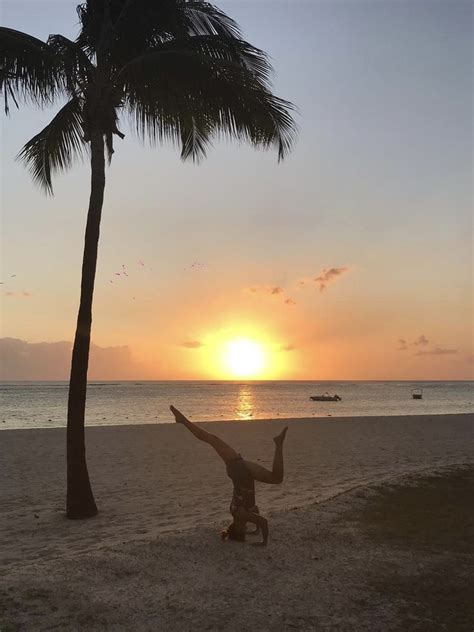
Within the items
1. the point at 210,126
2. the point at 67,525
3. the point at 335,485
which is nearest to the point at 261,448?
the point at 335,485

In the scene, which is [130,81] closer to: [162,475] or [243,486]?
[243,486]

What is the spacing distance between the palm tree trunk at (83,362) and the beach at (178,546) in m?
0.44

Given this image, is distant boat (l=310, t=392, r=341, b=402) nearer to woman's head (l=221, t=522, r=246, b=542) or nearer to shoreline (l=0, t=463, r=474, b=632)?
shoreline (l=0, t=463, r=474, b=632)

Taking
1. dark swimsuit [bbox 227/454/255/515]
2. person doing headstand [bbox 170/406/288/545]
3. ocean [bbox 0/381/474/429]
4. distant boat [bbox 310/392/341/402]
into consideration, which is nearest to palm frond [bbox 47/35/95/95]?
person doing headstand [bbox 170/406/288/545]

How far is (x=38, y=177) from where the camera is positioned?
38.0 feet

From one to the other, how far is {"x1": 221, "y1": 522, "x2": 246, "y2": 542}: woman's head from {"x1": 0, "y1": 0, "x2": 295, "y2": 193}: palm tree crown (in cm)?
634

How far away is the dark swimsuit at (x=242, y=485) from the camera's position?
299 inches

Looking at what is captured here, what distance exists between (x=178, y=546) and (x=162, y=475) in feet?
25.0

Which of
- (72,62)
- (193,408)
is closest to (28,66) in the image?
(72,62)

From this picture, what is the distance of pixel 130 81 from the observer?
948 cm

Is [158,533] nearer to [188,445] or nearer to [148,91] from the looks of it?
[148,91]

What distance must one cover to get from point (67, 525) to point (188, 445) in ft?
40.5

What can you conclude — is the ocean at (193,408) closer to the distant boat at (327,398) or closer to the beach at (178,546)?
the distant boat at (327,398)

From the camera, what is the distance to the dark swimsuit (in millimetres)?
7586
